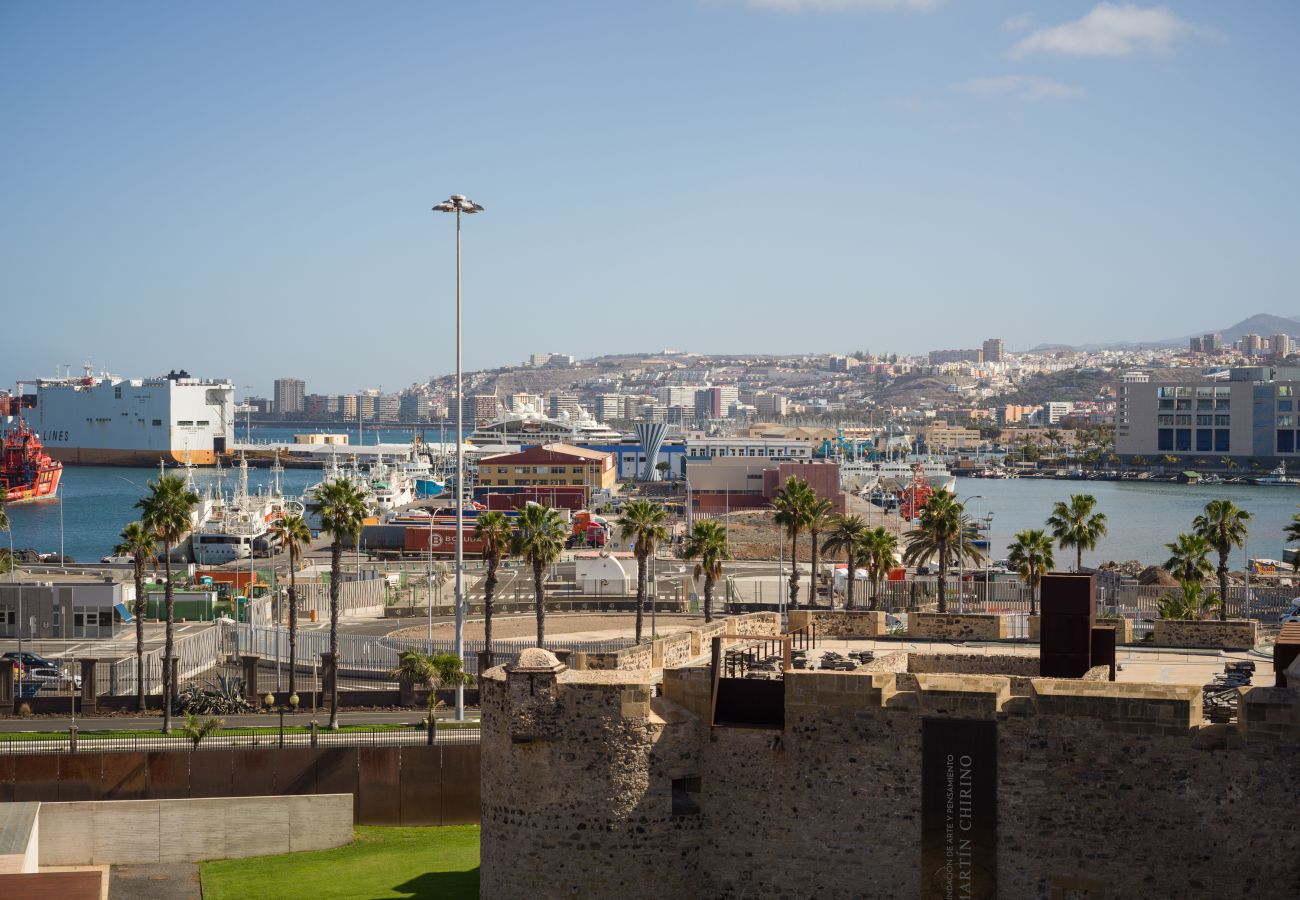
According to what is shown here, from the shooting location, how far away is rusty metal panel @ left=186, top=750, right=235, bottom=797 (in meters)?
25.7

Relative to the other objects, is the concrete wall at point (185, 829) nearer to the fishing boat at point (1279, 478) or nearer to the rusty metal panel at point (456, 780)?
the rusty metal panel at point (456, 780)

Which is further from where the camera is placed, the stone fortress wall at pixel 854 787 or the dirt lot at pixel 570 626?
the dirt lot at pixel 570 626

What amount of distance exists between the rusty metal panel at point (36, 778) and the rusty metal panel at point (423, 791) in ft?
18.6

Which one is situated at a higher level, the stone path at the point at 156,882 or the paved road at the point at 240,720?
the paved road at the point at 240,720

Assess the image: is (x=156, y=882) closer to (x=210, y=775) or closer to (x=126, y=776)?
(x=210, y=775)

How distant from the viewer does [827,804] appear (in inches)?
593

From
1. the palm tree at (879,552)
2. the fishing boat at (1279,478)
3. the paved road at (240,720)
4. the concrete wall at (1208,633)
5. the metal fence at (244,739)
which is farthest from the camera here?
the fishing boat at (1279,478)

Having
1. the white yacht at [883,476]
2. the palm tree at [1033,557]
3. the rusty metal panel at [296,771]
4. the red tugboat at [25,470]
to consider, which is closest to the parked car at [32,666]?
the rusty metal panel at [296,771]

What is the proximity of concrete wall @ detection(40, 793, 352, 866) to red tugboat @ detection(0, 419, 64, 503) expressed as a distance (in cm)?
12818

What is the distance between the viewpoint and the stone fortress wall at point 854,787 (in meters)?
14.2

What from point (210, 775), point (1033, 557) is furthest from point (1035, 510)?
point (210, 775)

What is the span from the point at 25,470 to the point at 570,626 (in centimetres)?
11154

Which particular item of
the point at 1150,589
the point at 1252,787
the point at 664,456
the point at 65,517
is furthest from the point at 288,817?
the point at 664,456

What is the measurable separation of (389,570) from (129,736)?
41.9 meters
